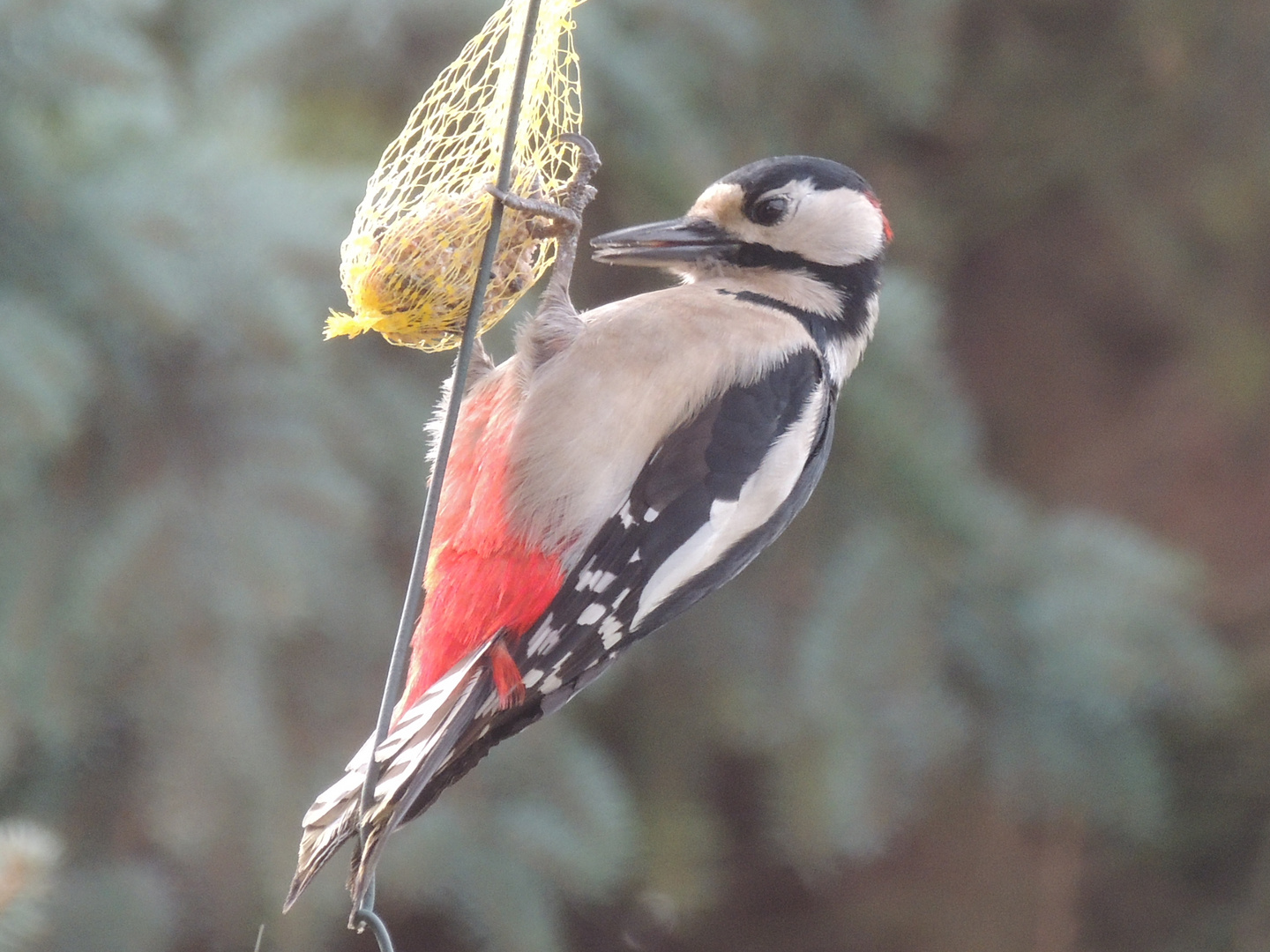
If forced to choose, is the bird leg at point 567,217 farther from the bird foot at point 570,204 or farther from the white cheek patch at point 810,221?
the white cheek patch at point 810,221

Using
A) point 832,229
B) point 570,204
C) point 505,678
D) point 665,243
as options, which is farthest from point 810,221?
point 505,678

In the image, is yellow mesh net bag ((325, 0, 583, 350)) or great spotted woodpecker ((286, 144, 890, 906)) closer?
yellow mesh net bag ((325, 0, 583, 350))

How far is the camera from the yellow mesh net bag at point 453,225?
1406 millimetres

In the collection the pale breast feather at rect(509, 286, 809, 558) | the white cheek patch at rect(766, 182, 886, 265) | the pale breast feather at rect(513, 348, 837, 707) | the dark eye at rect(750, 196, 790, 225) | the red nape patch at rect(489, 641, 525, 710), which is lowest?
the red nape patch at rect(489, 641, 525, 710)

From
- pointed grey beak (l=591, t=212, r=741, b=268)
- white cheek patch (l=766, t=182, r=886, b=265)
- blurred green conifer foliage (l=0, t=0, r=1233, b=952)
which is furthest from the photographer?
blurred green conifer foliage (l=0, t=0, r=1233, b=952)

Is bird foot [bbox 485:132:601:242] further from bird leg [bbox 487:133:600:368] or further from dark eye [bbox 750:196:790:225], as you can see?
dark eye [bbox 750:196:790:225]

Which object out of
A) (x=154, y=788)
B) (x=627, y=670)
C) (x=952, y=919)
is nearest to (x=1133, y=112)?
(x=627, y=670)

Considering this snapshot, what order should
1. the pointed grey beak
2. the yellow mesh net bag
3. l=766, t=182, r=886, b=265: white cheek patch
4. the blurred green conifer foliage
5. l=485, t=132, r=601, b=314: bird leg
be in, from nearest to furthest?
the yellow mesh net bag
l=485, t=132, r=601, b=314: bird leg
the pointed grey beak
l=766, t=182, r=886, b=265: white cheek patch
the blurred green conifer foliage

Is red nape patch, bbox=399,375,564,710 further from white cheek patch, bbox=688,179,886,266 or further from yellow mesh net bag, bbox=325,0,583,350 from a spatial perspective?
white cheek patch, bbox=688,179,886,266

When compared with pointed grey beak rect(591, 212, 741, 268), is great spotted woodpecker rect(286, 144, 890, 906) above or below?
below

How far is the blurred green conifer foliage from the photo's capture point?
1.91m

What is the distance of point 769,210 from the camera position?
1.79 metres

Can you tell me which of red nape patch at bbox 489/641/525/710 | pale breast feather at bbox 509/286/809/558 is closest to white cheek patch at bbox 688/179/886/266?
pale breast feather at bbox 509/286/809/558

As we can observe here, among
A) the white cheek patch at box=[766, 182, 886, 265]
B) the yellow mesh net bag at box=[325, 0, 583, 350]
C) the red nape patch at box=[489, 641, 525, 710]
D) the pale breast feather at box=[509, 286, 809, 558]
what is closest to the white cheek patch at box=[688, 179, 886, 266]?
the white cheek patch at box=[766, 182, 886, 265]
